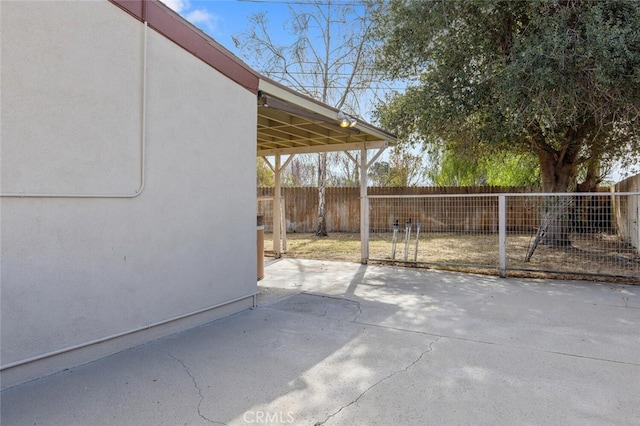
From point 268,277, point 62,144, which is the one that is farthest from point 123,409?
point 268,277

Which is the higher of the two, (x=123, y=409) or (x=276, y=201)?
(x=276, y=201)

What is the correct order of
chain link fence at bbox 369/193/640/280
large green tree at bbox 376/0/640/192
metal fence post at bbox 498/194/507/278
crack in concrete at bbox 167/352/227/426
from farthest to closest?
chain link fence at bbox 369/193/640/280 < metal fence post at bbox 498/194/507/278 < large green tree at bbox 376/0/640/192 < crack in concrete at bbox 167/352/227/426

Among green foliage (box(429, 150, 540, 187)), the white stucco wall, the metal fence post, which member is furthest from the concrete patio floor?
green foliage (box(429, 150, 540, 187))

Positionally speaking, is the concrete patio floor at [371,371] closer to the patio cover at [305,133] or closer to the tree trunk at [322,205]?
the patio cover at [305,133]

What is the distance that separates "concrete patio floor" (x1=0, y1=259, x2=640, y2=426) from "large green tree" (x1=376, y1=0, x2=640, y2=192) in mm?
3261

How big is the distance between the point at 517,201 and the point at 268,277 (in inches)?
305

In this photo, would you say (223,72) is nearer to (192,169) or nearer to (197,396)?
(192,169)

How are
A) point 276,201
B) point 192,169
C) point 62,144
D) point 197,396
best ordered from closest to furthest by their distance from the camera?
point 197,396 < point 62,144 < point 192,169 < point 276,201

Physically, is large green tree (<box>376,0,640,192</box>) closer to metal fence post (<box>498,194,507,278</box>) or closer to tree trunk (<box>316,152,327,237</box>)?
metal fence post (<box>498,194,507,278</box>)

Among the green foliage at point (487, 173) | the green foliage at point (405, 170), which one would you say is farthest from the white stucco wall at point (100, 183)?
the green foliage at point (405, 170)

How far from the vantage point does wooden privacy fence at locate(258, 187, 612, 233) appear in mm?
7923

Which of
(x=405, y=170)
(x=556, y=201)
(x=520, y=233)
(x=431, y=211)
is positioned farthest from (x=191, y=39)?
(x=405, y=170)

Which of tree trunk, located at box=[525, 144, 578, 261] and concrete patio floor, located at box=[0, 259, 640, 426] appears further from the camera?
tree trunk, located at box=[525, 144, 578, 261]

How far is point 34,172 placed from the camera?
2.56 meters
